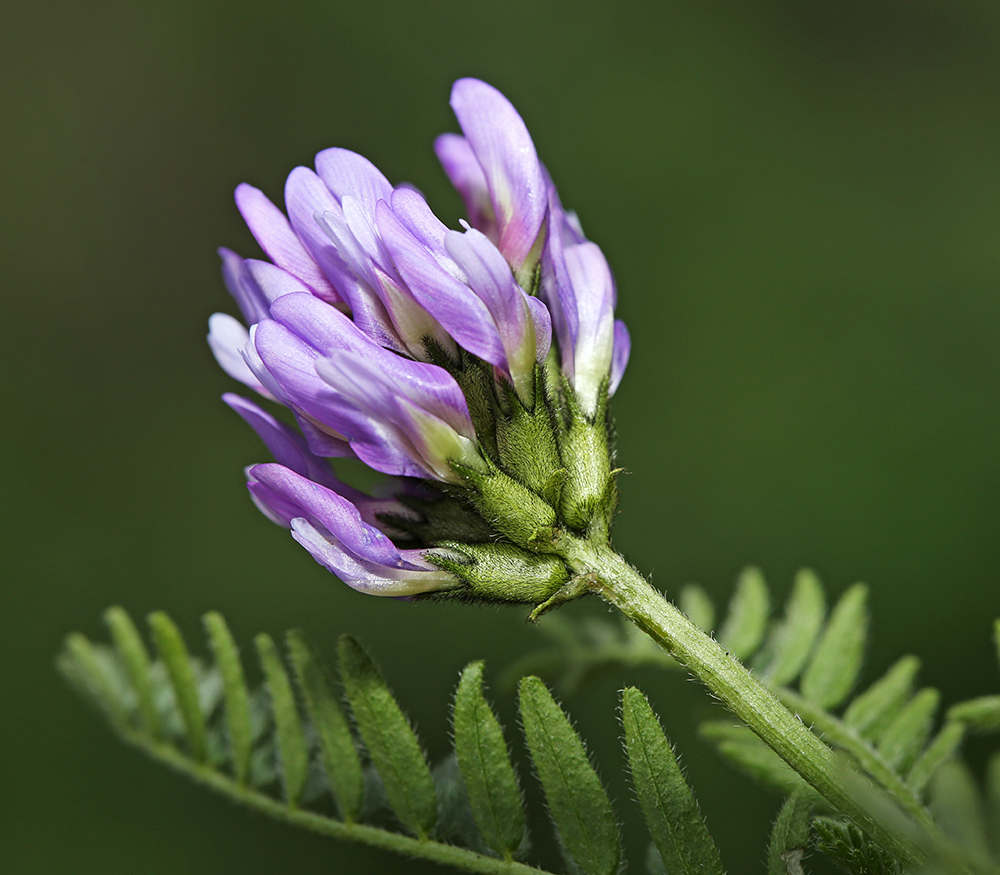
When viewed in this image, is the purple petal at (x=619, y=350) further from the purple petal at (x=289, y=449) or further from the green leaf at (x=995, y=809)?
the green leaf at (x=995, y=809)

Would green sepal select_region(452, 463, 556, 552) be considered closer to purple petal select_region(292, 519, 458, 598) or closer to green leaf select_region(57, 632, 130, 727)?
purple petal select_region(292, 519, 458, 598)

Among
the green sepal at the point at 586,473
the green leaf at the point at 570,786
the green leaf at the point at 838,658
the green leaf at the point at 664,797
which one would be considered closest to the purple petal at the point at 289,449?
the green sepal at the point at 586,473

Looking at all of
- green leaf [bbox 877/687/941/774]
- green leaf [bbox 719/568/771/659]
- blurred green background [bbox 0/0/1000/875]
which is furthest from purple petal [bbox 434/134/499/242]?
blurred green background [bbox 0/0/1000/875]

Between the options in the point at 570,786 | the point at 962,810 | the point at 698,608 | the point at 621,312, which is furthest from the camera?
the point at 621,312

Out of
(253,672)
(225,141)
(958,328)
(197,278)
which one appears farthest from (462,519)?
(225,141)

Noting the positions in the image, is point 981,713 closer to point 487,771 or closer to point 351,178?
point 487,771

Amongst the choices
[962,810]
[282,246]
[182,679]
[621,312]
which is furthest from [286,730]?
[621,312]
